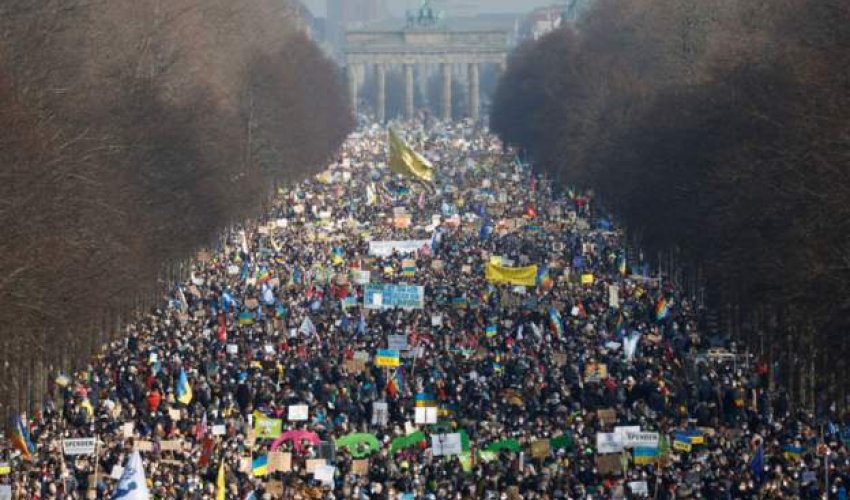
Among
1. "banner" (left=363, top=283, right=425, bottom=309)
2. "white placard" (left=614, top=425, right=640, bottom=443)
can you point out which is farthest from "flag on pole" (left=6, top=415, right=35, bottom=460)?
"banner" (left=363, top=283, right=425, bottom=309)

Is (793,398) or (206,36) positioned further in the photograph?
(206,36)

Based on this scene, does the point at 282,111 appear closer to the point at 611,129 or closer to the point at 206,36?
the point at 206,36

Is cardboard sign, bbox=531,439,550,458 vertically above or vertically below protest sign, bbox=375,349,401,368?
below

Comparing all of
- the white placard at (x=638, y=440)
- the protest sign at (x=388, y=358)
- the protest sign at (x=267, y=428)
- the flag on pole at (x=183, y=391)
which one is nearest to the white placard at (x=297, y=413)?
the protest sign at (x=267, y=428)

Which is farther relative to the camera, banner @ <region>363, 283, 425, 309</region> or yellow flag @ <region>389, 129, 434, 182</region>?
yellow flag @ <region>389, 129, 434, 182</region>

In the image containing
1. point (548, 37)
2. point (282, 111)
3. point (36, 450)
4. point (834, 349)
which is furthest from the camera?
point (548, 37)

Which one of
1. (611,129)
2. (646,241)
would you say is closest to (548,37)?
(611,129)

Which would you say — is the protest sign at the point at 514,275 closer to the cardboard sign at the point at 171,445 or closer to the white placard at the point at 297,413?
the white placard at the point at 297,413

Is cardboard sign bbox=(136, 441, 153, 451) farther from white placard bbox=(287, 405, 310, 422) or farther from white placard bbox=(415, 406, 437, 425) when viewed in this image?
white placard bbox=(415, 406, 437, 425)
